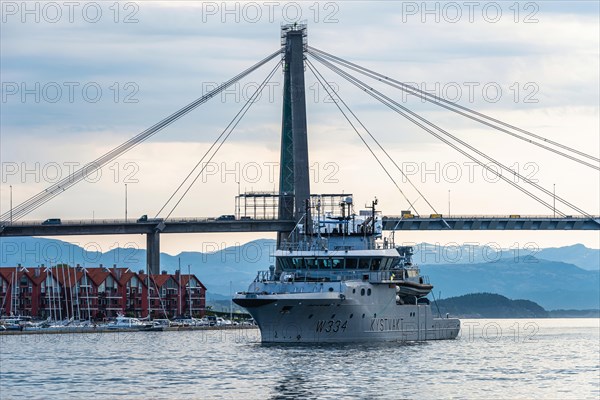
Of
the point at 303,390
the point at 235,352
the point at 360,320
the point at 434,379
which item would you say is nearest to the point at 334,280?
the point at 360,320

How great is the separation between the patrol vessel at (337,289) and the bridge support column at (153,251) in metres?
67.1

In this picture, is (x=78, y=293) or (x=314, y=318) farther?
(x=78, y=293)

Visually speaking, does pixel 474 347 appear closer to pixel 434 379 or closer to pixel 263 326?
pixel 263 326

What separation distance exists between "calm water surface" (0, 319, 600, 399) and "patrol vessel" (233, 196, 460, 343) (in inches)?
77.1

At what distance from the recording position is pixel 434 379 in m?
65.1

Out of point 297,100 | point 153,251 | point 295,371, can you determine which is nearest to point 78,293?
point 153,251

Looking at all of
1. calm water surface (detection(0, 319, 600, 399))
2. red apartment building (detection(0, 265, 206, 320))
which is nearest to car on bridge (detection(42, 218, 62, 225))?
red apartment building (detection(0, 265, 206, 320))

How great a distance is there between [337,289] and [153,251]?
78.9m

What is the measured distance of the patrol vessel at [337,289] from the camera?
89.3 m

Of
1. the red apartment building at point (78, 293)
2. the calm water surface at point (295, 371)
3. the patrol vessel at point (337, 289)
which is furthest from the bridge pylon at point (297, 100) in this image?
the calm water surface at point (295, 371)

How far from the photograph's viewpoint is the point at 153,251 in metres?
166

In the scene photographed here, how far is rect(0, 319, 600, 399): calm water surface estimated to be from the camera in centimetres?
5878

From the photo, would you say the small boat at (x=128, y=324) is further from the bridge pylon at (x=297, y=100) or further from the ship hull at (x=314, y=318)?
Answer: the ship hull at (x=314, y=318)

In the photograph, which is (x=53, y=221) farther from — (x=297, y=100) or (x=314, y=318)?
(x=314, y=318)
